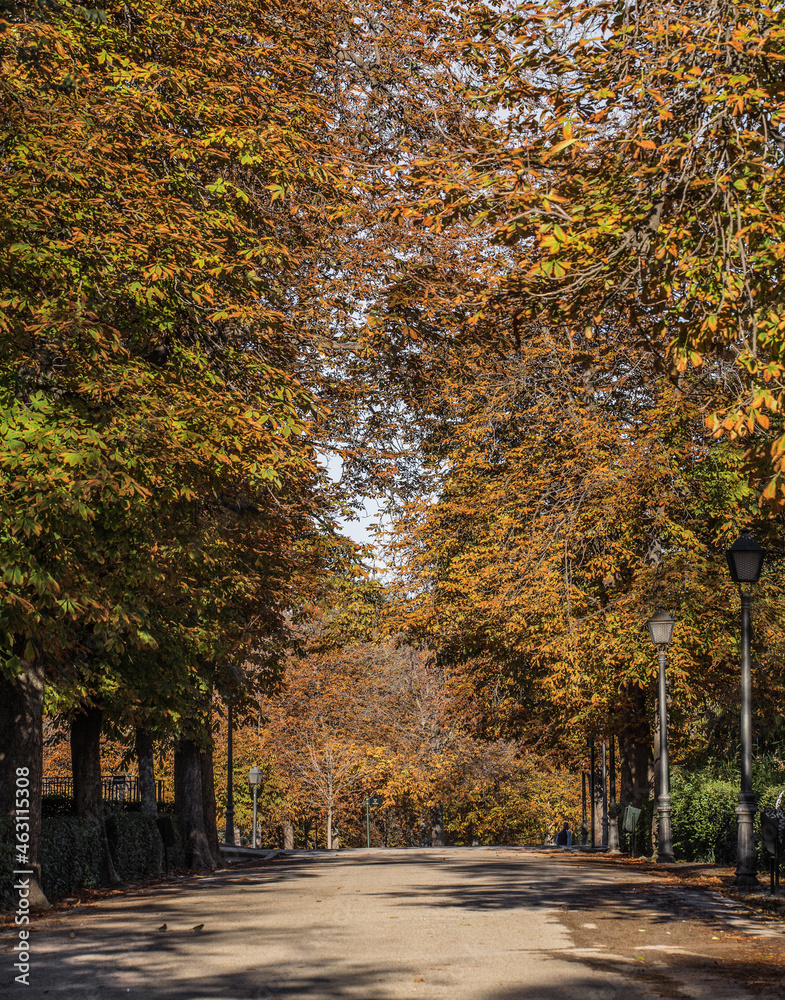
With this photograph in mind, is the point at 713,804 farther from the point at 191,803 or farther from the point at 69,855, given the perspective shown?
the point at 191,803

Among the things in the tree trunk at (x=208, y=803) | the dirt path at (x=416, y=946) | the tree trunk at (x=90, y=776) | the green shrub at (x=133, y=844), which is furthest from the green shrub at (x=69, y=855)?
the tree trunk at (x=208, y=803)

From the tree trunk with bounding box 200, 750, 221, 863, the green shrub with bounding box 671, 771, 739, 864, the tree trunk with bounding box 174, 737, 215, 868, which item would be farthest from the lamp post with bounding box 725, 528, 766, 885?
the tree trunk with bounding box 200, 750, 221, 863

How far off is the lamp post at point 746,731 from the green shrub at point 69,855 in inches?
386

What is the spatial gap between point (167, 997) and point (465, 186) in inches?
257

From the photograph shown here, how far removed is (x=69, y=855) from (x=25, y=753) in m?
3.64

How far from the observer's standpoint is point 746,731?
14453mm

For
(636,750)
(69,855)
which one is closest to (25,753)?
(69,855)

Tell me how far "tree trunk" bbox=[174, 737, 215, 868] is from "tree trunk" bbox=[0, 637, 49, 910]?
9370mm

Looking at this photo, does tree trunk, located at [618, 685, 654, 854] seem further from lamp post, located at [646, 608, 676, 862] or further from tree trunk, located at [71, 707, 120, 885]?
tree trunk, located at [71, 707, 120, 885]

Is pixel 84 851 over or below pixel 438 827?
over

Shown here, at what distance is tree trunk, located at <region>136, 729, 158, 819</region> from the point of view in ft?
83.5

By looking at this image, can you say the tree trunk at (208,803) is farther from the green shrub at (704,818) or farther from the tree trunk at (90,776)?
the green shrub at (704,818)

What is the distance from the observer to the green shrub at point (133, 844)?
21.0m

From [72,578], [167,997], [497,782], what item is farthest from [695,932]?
[497,782]
